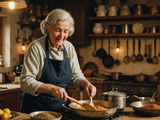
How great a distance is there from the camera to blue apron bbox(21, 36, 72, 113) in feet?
7.49

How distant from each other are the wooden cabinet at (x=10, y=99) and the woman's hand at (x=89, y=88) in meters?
1.93

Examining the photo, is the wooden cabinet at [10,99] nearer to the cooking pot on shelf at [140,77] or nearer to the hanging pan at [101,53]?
the hanging pan at [101,53]

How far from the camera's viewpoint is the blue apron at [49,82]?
2283 mm

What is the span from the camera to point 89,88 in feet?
7.47

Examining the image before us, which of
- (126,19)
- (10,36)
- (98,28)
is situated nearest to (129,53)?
(126,19)

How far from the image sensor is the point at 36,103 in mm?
2283

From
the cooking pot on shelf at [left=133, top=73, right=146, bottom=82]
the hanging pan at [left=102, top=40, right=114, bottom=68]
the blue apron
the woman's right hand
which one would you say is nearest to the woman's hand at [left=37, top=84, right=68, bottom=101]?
the woman's right hand

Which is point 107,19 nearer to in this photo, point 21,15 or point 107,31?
point 107,31

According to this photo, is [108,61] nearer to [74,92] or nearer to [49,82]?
[74,92]

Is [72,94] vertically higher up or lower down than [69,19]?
lower down

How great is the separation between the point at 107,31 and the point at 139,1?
86 cm

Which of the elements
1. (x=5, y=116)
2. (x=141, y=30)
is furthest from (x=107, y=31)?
(x=5, y=116)

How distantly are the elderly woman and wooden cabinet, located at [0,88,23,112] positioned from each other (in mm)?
1675

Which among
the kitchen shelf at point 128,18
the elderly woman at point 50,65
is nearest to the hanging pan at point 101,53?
the kitchen shelf at point 128,18
